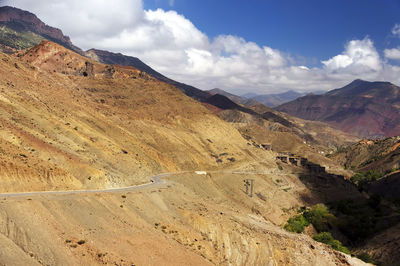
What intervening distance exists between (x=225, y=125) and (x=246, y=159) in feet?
66.8

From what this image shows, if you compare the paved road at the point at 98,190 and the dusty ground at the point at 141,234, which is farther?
the paved road at the point at 98,190

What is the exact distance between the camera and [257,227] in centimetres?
4322

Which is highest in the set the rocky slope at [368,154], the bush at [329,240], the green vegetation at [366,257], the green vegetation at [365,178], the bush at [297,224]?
the rocky slope at [368,154]

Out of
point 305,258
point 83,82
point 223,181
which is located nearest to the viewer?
point 305,258

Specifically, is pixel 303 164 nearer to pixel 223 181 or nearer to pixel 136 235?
pixel 223 181

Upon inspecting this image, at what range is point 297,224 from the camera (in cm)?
5672

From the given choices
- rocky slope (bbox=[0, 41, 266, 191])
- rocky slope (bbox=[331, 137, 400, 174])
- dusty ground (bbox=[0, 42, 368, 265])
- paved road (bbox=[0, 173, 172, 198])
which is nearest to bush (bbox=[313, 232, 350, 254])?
dusty ground (bbox=[0, 42, 368, 265])

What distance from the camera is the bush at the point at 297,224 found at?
180ft

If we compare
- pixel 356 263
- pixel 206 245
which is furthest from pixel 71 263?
pixel 356 263

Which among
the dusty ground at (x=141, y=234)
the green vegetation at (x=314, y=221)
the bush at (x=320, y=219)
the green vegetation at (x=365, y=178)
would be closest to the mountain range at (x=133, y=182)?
the dusty ground at (x=141, y=234)

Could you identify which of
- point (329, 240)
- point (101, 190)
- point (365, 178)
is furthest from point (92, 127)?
point (365, 178)

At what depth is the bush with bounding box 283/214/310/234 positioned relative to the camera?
55000mm

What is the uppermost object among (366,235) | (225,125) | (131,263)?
(225,125)

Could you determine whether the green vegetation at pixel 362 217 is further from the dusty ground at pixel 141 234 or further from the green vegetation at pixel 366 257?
the dusty ground at pixel 141 234
